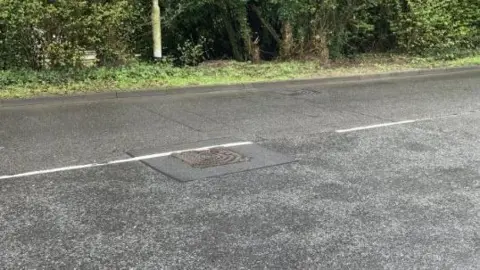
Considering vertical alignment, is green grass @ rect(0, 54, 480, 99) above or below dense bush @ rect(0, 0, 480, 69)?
below

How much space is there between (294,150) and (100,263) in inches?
138

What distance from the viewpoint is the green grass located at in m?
10.7

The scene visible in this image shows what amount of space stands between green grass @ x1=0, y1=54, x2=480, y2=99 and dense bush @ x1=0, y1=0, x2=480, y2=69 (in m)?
0.57

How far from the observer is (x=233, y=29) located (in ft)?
52.1

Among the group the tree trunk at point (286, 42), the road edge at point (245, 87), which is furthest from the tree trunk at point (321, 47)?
the road edge at point (245, 87)

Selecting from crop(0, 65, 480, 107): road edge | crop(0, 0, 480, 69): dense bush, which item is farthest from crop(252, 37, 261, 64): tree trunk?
crop(0, 65, 480, 107): road edge

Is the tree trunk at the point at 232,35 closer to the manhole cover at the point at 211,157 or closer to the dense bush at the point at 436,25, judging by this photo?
the dense bush at the point at 436,25

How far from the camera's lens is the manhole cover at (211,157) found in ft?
20.5

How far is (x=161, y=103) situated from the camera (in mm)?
10031

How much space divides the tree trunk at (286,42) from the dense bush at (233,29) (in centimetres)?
3

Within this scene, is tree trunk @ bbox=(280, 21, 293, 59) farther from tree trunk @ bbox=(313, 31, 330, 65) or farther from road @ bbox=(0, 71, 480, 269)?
road @ bbox=(0, 71, 480, 269)

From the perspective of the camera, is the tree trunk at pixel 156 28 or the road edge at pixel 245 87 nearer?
the road edge at pixel 245 87

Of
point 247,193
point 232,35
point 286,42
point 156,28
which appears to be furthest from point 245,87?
point 247,193

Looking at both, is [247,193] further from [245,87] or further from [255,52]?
[255,52]
